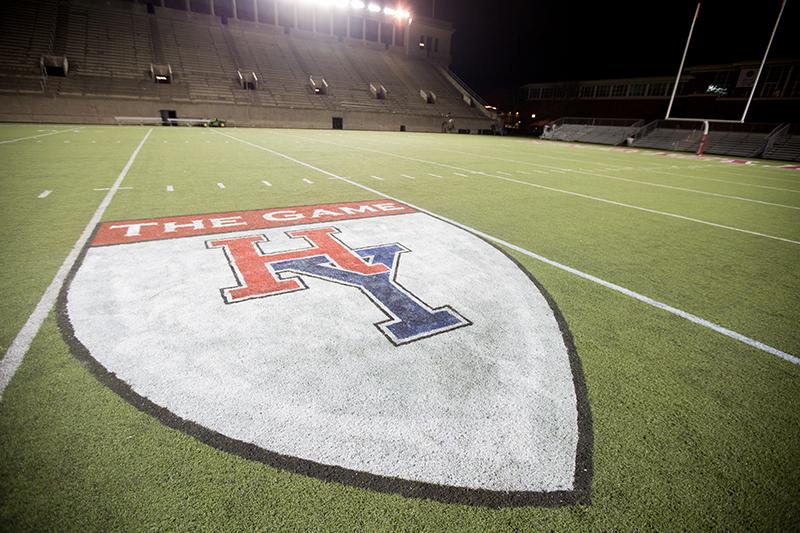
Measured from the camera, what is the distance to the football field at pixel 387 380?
1588 millimetres

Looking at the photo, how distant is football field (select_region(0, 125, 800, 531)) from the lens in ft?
5.21

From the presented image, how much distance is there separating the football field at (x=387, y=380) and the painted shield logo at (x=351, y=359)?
16 millimetres

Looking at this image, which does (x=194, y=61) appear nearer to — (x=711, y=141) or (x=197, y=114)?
(x=197, y=114)

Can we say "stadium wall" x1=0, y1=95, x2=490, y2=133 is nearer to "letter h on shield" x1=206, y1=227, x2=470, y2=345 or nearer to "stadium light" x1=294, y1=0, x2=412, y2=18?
"stadium light" x1=294, y1=0, x2=412, y2=18

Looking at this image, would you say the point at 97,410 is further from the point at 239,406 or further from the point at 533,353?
the point at 533,353

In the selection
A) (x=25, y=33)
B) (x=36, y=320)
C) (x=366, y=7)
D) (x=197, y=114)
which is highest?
(x=366, y=7)

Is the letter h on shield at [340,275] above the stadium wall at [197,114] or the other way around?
the other way around

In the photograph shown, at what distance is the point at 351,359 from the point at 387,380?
0.32 meters

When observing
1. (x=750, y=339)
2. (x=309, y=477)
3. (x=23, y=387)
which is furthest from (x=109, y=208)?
(x=750, y=339)

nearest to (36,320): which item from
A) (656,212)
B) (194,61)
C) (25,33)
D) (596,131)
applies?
(656,212)

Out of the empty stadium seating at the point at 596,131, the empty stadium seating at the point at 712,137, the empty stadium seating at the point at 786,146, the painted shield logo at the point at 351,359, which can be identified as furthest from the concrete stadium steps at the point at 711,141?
the painted shield logo at the point at 351,359

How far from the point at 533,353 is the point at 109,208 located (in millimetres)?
6564

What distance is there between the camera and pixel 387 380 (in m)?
2.29

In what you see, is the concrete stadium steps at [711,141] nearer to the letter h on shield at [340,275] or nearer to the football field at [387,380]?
the football field at [387,380]
